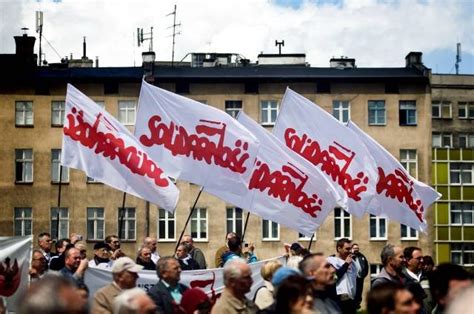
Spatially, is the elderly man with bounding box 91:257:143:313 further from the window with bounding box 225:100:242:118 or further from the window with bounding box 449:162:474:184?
the window with bounding box 449:162:474:184

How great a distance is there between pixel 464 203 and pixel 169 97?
54899 millimetres

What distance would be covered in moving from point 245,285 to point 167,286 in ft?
4.85

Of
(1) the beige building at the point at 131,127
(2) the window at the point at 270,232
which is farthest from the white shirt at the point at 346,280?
(2) the window at the point at 270,232

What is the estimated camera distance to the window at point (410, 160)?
2454 inches

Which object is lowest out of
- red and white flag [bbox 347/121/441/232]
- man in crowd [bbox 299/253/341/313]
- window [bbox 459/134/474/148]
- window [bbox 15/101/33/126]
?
man in crowd [bbox 299/253/341/313]

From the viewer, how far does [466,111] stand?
71062 millimetres

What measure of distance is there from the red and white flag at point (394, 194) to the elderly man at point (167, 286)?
9265 millimetres

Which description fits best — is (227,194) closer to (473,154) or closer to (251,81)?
(251,81)

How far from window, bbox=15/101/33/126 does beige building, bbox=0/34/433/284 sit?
0.06 m

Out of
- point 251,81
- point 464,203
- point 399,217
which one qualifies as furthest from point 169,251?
point 399,217

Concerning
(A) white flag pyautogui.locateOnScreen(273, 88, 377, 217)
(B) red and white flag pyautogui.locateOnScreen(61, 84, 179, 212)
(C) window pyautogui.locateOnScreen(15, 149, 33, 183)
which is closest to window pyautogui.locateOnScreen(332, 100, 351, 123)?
(C) window pyautogui.locateOnScreen(15, 149, 33, 183)

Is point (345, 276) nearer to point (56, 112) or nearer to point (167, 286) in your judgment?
point (167, 286)

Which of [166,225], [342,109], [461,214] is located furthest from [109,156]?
[461,214]

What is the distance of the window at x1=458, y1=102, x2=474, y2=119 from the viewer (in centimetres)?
7056
